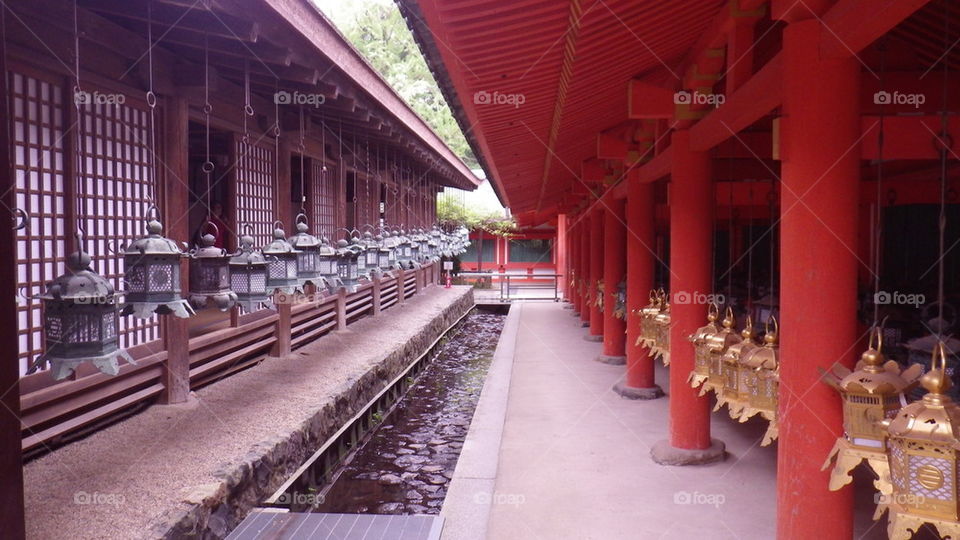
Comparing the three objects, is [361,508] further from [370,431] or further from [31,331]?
[31,331]

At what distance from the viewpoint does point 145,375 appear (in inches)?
268

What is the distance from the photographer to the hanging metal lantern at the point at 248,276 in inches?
223

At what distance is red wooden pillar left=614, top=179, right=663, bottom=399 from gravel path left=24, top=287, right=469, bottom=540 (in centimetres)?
387

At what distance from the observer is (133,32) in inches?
248

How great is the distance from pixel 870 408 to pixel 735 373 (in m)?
1.55

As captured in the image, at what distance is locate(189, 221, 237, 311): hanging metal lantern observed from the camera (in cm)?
529

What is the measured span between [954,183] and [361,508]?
7.45 metres
